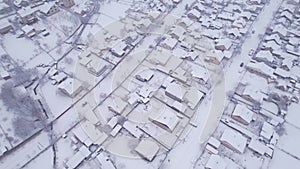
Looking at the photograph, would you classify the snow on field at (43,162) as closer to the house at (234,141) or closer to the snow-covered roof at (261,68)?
the house at (234,141)

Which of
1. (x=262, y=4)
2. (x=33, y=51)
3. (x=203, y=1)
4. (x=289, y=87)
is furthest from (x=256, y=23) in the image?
(x=33, y=51)

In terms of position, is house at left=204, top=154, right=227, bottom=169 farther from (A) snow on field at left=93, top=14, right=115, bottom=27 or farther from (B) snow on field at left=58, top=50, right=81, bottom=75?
(A) snow on field at left=93, top=14, right=115, bottom=27

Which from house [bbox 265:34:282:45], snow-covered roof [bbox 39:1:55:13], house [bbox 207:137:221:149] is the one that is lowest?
house [bbox 207:137:221:149]

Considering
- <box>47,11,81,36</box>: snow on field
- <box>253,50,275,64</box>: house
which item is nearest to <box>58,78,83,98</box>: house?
<box>47,11,81,36</box>: snow on field

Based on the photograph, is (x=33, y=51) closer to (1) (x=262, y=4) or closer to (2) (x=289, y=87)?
(2) (x=289, y=87)

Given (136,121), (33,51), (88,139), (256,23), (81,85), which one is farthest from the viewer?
(256,23)

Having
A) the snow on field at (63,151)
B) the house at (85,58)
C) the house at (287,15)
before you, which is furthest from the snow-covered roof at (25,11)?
the house at (287,15)

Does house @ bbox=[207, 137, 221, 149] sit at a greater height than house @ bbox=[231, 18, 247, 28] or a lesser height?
lesser
